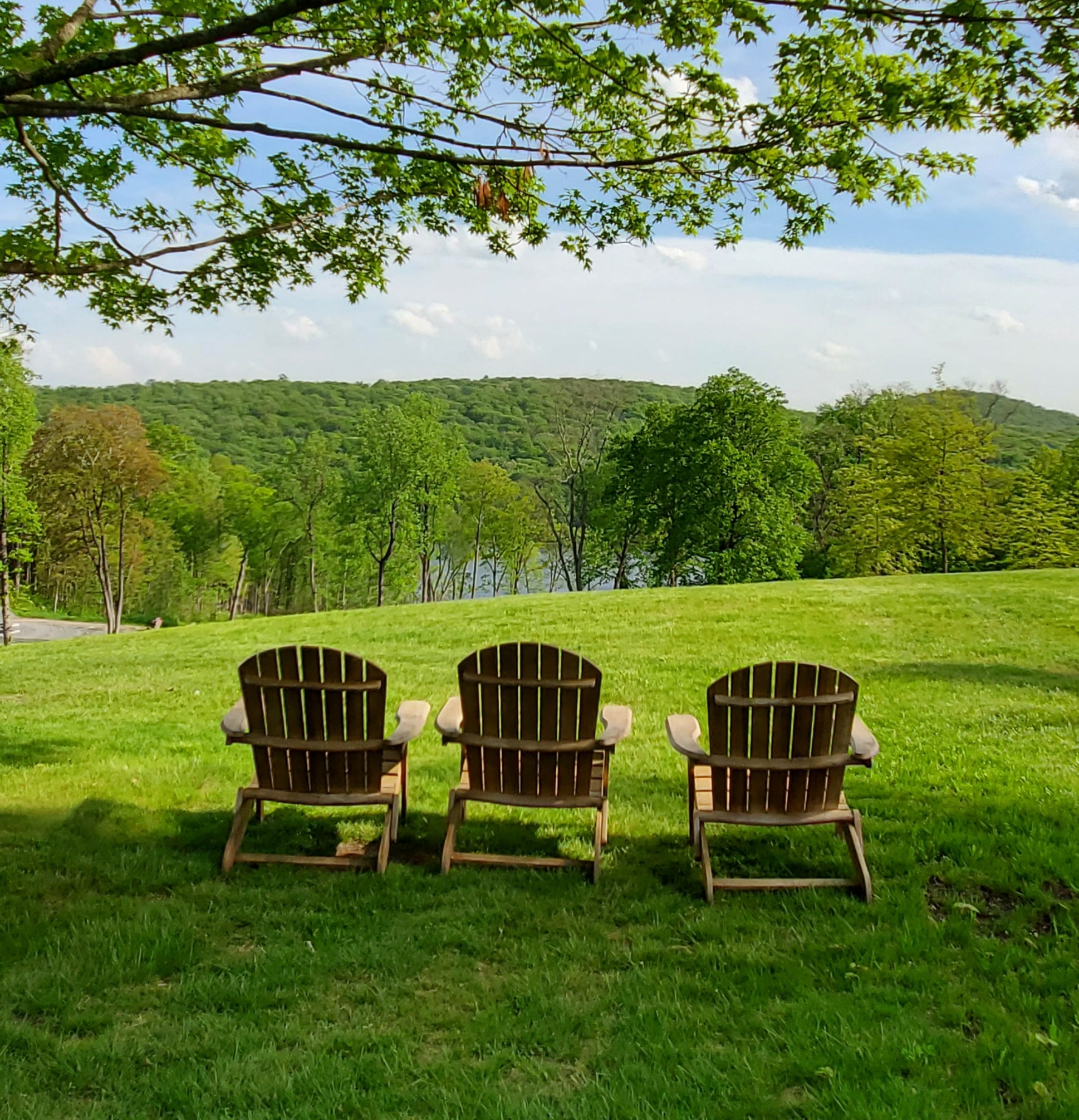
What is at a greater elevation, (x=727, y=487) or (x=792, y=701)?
(x=727, y=487)

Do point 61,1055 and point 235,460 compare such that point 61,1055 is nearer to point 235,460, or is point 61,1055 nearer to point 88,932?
point 88,932

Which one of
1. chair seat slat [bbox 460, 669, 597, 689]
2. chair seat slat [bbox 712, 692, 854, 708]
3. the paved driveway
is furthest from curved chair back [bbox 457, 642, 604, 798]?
→ the paved driveway

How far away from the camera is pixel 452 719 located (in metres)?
4.73

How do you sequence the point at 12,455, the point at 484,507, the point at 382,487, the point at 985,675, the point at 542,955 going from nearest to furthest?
the point at 542,955, the point at 985,675, the point at 12,455, the point at 382,487, the point at 484,507

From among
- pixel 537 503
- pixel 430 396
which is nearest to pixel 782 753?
pixel 537 503

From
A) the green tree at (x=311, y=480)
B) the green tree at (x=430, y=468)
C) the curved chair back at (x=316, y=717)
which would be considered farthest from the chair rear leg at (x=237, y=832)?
the green tree at (x=311, y=480)

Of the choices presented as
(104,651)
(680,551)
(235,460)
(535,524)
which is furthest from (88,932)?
(235,460)

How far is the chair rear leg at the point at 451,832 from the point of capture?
438 cm

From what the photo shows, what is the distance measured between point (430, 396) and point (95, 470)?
26777mm

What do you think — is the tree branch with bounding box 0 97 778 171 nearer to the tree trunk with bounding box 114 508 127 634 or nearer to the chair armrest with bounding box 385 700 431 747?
the chair armrest with bounding box 385 700 431 747

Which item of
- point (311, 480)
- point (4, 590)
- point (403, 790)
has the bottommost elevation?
point (4, 590)

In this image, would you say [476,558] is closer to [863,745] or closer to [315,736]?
[315,736]

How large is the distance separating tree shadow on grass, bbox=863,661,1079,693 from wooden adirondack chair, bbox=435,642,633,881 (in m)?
6.05

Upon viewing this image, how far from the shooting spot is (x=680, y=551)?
32.7m
